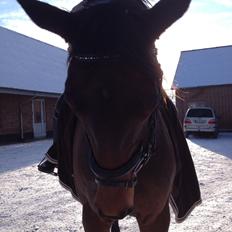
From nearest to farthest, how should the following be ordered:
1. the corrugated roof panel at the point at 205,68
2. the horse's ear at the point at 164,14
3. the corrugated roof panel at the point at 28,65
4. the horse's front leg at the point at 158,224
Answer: the horse's ear at the point at 164,14
the horse's front leg at the point at 158,224
the corrugated roof panel at the point at 28,65
the corrugated roof panel at the point at 205,68

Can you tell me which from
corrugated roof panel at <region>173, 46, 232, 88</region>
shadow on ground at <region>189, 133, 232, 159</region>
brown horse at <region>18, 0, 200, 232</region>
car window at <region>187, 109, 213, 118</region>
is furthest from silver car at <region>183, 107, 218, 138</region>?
brown horse at <region>18, 0, 200, 232</region>

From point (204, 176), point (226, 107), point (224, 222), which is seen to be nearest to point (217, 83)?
point (226, 107)

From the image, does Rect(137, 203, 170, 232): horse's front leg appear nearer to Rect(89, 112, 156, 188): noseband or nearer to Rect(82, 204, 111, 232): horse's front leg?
Rect(82, 204, 111, 232): horse's front leg

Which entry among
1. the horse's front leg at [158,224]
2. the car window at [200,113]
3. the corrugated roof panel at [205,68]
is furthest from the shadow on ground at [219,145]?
the horse's front leg at [158,224]

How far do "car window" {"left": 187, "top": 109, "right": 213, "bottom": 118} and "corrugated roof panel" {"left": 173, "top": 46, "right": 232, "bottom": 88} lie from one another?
24.6 feet

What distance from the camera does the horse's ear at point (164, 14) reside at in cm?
246

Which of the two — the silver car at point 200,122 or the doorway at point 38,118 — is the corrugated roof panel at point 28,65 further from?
the silver car at point 200,122

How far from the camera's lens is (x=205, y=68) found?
37906 mm

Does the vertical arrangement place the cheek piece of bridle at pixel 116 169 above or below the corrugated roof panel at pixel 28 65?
above

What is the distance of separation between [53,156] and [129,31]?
2872 mm

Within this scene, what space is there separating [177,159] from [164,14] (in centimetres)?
150

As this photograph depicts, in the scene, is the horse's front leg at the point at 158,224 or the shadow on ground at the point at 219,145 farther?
the shadow on ground at the point at 219,145

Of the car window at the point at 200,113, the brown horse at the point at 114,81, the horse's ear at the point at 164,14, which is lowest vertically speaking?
the car window at the point at 200,113

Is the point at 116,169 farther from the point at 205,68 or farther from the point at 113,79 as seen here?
the point at 205,68
